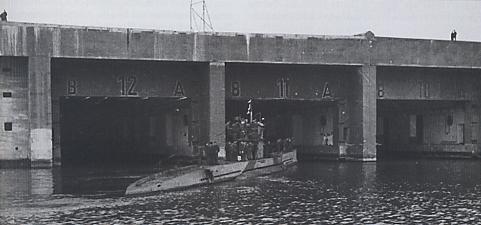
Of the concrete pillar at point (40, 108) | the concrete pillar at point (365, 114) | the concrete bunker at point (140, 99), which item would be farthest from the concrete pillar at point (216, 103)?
the concrete pillar at point (365, 114)

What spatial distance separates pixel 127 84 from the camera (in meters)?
62.3

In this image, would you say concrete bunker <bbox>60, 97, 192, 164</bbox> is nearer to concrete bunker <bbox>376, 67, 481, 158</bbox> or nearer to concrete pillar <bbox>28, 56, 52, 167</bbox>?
concrete pillar <bbox>28, 56, 52, 167</bbox>

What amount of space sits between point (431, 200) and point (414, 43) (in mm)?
34344

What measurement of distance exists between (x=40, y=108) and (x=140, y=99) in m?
13.0

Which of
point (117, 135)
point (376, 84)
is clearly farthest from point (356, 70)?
point (117, 135)

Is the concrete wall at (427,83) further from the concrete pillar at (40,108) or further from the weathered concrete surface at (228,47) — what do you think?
the concrete pillar at (40,108)

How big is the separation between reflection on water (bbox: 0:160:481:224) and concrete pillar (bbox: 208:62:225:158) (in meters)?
9.88

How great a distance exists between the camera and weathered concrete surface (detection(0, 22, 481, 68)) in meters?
56.5

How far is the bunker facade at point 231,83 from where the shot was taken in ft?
188

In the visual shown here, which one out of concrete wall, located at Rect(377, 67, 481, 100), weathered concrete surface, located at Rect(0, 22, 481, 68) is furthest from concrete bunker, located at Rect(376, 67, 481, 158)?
weathered concrete surface, located at Rect(0, 22, 481, 68)

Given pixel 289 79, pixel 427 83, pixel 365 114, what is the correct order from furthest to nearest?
pixel 427 83 → pixel 289 79 → pixel 365 114

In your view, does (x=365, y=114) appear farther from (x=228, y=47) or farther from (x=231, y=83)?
(x=228, y=47)

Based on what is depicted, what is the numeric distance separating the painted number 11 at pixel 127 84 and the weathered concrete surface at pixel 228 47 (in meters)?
3.88

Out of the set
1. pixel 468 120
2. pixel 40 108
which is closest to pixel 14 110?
pixel 40 108
